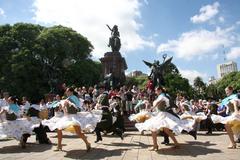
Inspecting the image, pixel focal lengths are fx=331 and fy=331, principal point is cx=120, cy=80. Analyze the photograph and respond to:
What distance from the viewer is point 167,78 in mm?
73000

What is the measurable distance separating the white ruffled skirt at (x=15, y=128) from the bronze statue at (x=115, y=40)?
70.1ft

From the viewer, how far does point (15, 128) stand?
11047 mm

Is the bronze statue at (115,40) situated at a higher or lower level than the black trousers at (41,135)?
higher

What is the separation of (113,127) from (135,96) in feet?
Result: 36.6

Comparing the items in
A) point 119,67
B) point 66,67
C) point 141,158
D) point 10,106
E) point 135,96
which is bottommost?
point 141,158

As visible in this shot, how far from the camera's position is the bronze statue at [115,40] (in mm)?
32281

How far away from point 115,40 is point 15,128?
Result: 22200 mm

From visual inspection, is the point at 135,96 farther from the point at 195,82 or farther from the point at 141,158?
the point at 195,82

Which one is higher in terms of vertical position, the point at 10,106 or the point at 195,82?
the point at 195,82

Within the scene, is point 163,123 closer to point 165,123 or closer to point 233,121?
point 165,123

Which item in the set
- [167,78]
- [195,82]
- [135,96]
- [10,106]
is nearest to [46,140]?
[10,106]

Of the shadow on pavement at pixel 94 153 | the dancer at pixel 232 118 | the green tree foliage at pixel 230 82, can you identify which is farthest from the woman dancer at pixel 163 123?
the green tree foliage at pixel 230 82

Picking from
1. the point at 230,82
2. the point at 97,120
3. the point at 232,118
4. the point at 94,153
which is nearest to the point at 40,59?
the point at 97,120

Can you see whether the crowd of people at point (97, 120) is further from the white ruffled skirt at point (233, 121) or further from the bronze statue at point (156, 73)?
the bronze statue at point (156, 73)
